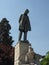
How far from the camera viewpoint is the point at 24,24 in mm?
19859

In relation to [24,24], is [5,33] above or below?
above

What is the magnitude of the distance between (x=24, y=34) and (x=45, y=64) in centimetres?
390

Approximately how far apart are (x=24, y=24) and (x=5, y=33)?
2183 centimetres

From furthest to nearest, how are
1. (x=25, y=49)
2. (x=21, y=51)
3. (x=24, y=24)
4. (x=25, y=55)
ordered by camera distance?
1. (x=24, y=24)
2. (x=25, y=49)
3. (x=21, y=51)
4. (x=25, y=55)

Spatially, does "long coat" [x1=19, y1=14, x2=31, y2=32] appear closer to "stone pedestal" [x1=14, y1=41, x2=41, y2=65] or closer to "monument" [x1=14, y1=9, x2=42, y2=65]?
"monument" [x1=14, y1=9, x2=42, y2=65]

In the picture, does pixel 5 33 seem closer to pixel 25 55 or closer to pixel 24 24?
pixel 24 24

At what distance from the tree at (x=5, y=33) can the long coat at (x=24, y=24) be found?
1964cm

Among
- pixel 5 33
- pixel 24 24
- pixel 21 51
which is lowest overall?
pixel 21 51

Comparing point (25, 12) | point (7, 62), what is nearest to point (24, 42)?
point (25, 12)

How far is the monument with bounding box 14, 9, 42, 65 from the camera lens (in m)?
18.9

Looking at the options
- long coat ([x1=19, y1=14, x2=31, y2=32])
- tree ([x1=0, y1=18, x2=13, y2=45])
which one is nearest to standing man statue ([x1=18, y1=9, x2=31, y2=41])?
long coat ([x1=19, y1=14, x2=31, y2=32])

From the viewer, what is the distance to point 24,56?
19.1 m

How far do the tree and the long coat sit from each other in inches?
773

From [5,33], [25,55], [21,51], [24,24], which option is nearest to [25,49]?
[21,51]
